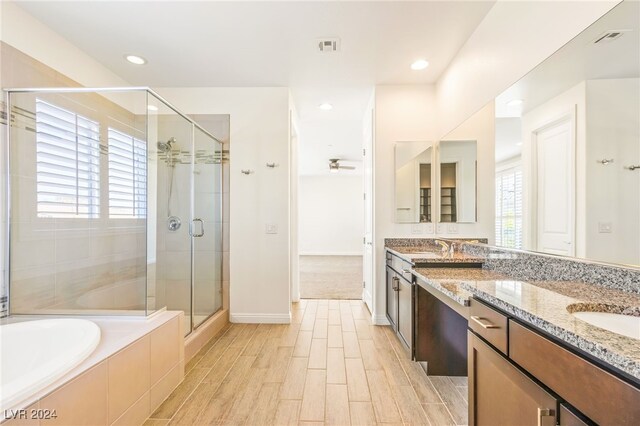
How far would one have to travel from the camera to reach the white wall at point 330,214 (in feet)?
30.1

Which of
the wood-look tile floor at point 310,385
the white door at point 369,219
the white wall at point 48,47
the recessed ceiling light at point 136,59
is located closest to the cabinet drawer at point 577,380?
the wood-look tile floor at point 310,385

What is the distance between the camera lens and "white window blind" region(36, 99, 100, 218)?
210cm

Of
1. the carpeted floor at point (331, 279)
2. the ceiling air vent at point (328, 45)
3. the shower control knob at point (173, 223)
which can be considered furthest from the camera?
the carpeted floor at point (331, 279)

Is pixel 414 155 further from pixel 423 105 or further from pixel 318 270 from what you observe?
pixel 318 270

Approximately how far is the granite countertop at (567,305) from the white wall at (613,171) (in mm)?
196

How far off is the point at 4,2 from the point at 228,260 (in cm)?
262

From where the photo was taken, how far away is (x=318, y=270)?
645 cm

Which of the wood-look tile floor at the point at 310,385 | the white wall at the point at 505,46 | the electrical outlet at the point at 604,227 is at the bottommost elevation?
the wood-look tile floor at the point at 310,385

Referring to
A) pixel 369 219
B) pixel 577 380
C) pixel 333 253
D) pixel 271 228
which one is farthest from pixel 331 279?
pixel 577 380

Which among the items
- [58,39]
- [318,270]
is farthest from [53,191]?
[318,270]

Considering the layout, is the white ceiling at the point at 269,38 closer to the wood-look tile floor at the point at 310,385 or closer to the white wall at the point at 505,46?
the white wall at the point at 505,46

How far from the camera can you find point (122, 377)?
1.51 metres

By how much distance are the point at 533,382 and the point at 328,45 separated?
8.36 ft

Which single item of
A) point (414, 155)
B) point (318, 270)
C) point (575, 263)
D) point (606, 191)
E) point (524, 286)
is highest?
point (414, 155)
